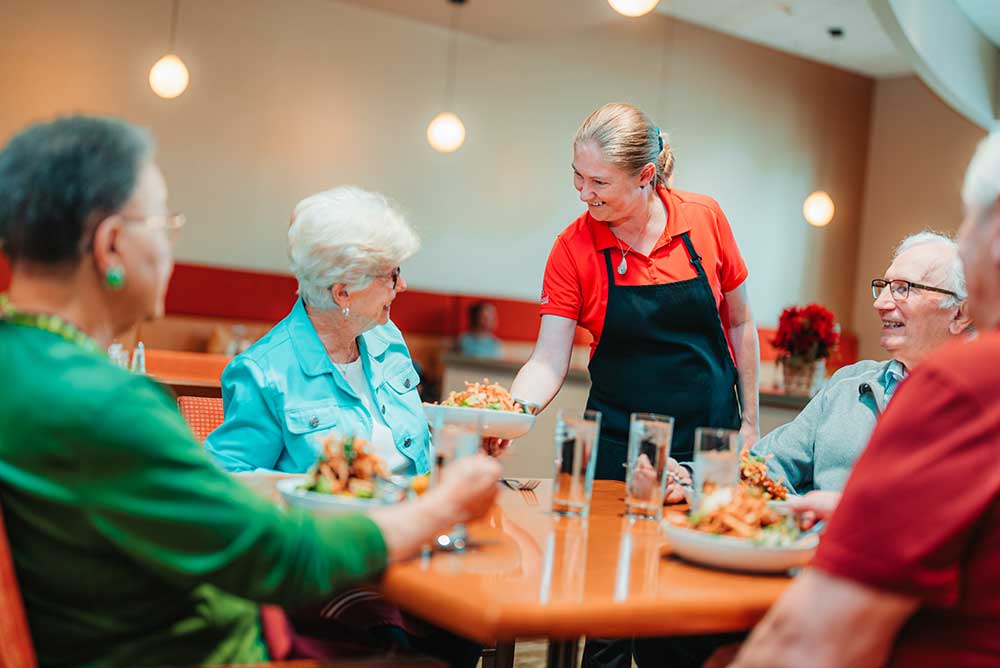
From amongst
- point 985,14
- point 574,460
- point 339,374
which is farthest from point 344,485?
point 985,14

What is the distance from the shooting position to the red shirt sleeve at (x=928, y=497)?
1143 mm

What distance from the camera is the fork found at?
2.24 meters

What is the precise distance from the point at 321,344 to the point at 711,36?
7.99 m

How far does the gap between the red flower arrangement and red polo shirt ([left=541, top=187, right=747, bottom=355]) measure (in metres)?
1.95

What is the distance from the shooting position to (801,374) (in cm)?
488

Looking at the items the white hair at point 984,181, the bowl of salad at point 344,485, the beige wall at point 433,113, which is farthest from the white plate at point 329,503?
the beige wall at point 433,113

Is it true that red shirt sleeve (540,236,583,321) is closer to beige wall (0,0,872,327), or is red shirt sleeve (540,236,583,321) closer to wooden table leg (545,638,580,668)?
wooden table leg (545,638,580,668)

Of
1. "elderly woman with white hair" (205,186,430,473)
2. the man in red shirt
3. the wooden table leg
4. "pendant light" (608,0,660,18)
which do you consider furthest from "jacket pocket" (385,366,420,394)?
"pendant light" (608,0,660,18)

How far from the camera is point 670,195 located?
9.71 ft

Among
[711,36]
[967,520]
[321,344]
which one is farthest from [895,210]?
[967,520]

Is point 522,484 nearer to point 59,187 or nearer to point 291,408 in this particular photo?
point 291,408

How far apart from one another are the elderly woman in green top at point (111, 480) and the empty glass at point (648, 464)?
1.93 ft

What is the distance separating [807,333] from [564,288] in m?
2.30

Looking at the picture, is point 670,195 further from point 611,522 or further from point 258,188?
point 258,188
